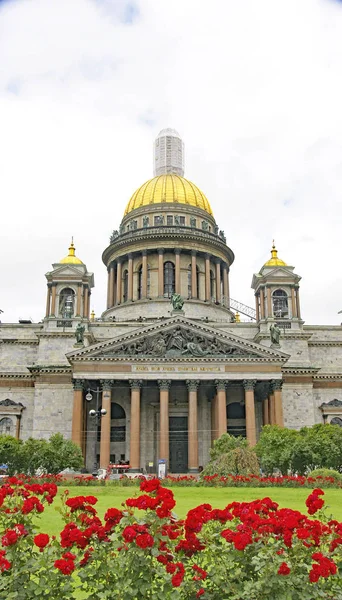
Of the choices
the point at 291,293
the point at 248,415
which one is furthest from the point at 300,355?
the point at 248,415

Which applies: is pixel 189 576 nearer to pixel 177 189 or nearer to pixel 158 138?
pixel 177 189

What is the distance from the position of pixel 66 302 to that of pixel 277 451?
103 ft

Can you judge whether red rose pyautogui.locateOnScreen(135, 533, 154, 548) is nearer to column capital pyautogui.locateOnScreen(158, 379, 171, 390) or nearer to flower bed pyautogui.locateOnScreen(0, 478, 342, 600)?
flower bed pyautogui.locateOnScreen(0, 478, 342, 600)

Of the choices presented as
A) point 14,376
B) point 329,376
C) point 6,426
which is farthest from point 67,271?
point 329,376


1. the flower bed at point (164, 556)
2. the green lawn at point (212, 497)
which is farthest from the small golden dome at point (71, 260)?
the flower bed at point (164, 556)

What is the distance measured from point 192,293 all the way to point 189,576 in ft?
198

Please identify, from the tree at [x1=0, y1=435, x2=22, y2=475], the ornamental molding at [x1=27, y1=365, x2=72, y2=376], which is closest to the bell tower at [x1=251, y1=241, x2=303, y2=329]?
the ornamental molding at [x1=27, y1=365, x2=72, y2=376]

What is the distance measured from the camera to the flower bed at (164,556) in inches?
320

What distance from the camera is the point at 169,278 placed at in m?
71.2

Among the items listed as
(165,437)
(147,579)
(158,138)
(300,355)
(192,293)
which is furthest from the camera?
(158,138)

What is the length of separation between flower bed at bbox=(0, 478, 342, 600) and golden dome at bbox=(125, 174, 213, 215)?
222 feet

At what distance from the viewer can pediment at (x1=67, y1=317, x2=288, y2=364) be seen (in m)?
51.8

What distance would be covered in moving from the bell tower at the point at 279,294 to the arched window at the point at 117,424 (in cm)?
1681

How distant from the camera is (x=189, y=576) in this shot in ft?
29.8
